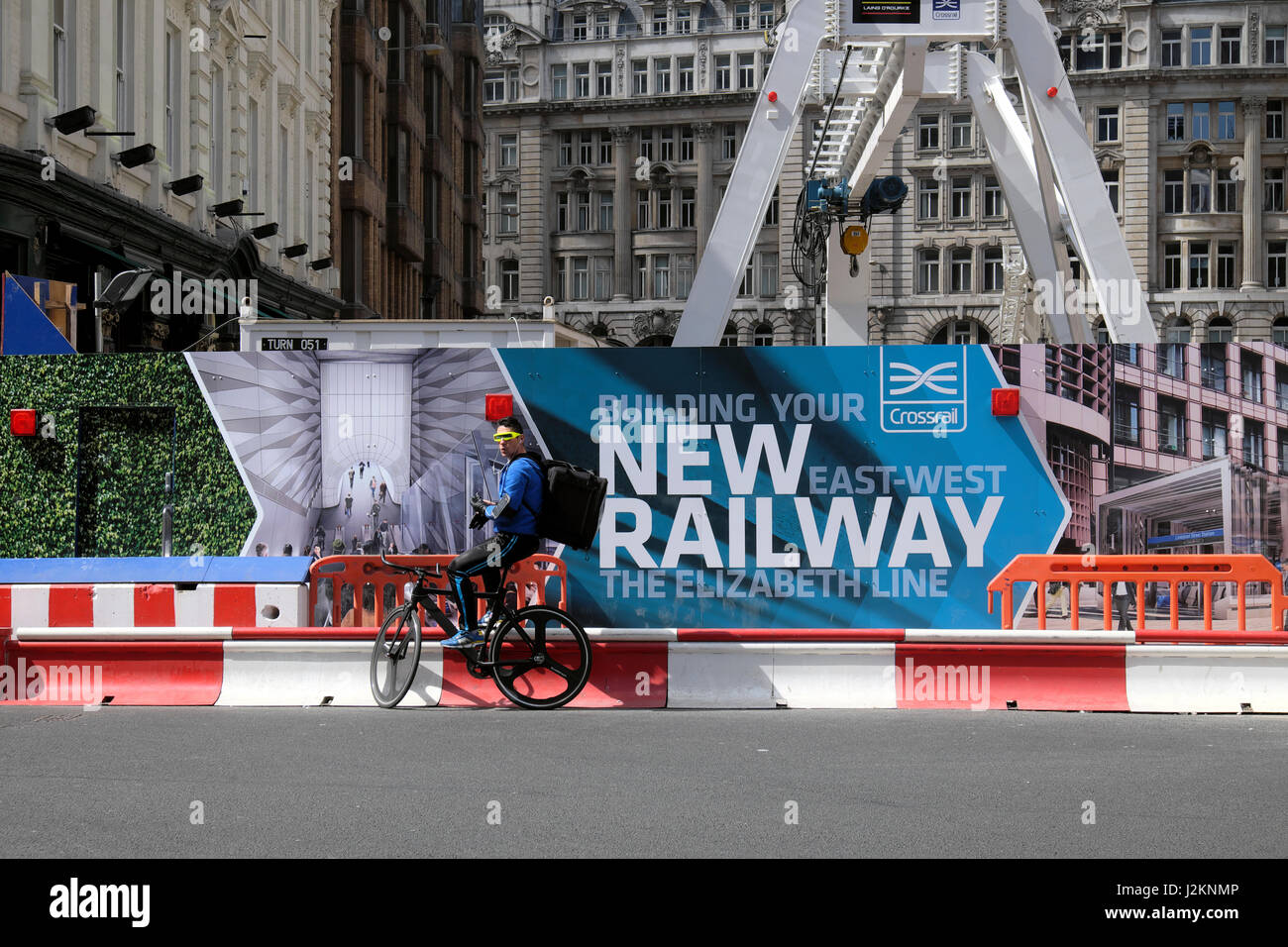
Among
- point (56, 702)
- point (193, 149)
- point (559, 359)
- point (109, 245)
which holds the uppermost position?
point (193, 149)

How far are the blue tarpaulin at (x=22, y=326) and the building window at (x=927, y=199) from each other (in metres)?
68.1

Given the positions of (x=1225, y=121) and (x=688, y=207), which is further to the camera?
(x=688, y=207)

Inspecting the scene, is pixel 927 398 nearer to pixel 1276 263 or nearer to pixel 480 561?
pixel 480 561

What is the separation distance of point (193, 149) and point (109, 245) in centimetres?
608

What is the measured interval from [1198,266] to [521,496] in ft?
233

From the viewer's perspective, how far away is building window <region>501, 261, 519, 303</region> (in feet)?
291

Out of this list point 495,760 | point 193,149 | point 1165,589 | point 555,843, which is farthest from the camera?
point 193,149

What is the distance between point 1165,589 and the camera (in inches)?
481

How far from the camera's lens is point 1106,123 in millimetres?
78562

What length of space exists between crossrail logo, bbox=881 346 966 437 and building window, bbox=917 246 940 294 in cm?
6869

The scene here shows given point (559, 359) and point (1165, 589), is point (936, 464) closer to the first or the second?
point (1165, 589)

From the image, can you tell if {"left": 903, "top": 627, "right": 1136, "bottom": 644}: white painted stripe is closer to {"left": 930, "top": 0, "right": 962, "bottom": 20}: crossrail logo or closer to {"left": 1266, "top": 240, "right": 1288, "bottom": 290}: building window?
{"left": 930, "top": 0, "right": 962, "bottom": 20}: crossrail logo

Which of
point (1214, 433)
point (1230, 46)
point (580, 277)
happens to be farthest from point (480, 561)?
point (580, 277)
